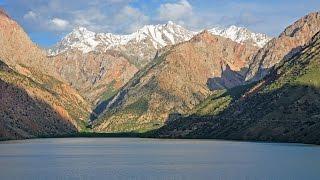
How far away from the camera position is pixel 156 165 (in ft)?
643

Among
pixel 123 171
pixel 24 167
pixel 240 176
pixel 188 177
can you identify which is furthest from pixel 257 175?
pixel 24 167

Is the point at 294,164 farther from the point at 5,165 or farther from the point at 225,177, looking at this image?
the point at 5,165

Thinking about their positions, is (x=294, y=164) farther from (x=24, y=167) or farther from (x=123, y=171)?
(x=24, y=167)

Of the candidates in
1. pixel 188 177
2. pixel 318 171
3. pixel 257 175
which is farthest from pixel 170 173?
pixel 318 171

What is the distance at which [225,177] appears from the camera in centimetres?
15425

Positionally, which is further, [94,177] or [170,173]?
[170,173]

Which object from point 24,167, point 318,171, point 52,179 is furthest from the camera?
point 24,167

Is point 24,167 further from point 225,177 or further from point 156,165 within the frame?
point 225,177

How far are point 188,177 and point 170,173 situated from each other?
37.1ft

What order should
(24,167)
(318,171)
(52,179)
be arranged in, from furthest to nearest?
(24,167)
(318,171)
(52,179)

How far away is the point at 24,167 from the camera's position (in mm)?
188125

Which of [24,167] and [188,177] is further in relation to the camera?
[24,167]

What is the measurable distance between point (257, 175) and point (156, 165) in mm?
45341

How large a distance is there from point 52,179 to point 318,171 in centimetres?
6781
